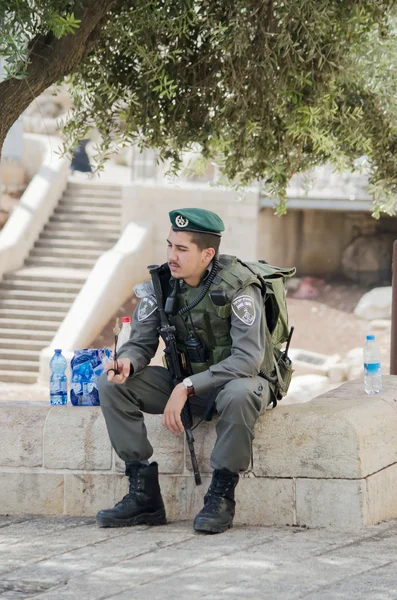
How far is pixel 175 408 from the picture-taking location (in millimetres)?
4496

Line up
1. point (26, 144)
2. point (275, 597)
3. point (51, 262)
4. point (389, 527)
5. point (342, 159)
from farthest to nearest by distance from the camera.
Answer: point (26, 144), point (51, 262), point (342, 159), point (389, 527), point (275, 597)

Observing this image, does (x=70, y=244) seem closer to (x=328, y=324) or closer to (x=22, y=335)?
(x=22, y=335)

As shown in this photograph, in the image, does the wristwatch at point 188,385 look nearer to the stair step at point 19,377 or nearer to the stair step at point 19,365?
the stair step at point 19,377

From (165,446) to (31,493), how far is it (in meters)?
0.77

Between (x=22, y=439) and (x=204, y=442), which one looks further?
(x=22, y=439)

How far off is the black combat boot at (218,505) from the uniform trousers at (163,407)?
73 millimetres

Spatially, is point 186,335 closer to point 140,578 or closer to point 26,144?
point 140,578

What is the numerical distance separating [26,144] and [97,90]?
62.9 ft

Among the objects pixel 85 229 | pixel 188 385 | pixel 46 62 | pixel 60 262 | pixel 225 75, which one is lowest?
pixel 188 385

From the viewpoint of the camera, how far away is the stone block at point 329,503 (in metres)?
4.60

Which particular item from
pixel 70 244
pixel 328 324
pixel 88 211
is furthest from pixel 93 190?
pixel 328 324

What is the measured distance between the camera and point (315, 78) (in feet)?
24.5

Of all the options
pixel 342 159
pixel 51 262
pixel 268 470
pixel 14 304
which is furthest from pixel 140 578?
pixel 51 262

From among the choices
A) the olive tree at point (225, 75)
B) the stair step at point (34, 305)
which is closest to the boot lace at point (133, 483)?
the olive tree at point (225, 75)
